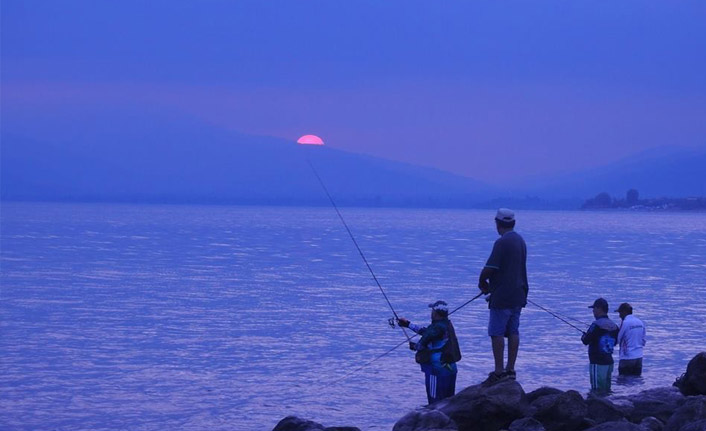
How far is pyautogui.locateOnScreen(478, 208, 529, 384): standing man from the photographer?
11.3 metres

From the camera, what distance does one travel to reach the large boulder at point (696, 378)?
497 inches

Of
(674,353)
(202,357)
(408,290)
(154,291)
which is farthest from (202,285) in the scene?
(674,353)

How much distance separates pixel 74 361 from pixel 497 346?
7.61 meters

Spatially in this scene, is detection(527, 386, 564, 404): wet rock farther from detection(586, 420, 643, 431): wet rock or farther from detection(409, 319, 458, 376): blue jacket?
detection(586, 420, 643, 431): wet rock

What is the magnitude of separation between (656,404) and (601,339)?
1.71m

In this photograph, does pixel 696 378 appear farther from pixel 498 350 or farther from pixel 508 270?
pixel 508 270

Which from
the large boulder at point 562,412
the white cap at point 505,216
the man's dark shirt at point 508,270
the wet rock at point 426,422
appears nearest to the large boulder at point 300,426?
the wet rock at point 426,422

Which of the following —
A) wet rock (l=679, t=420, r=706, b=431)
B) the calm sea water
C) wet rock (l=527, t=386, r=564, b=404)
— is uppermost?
wet rock (l=679, t=420, r=706, b=431)

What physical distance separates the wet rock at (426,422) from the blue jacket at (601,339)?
348 centimetres

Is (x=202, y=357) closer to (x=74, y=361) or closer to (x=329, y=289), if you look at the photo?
(x=74, y=361)

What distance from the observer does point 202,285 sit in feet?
101

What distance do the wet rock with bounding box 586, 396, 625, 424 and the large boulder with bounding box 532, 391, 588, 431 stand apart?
0.58 feet

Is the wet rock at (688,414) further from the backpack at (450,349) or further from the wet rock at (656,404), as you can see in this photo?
the backpack at (450,349)

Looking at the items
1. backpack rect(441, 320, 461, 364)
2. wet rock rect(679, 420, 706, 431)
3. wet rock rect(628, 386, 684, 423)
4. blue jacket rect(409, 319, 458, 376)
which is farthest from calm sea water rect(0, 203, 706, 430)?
wet rock rect(679, 420, 706, 431)
